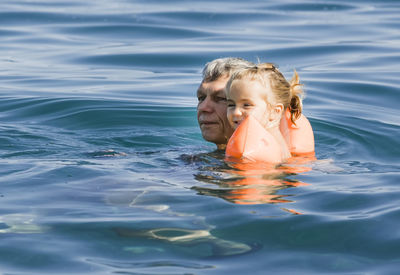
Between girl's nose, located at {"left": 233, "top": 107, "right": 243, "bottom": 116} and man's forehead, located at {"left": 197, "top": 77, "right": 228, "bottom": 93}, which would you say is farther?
man's forehead, located at {"left": 197, "top": 77, "right": 228, "bottom": 93}

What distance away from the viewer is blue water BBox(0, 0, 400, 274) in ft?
13.3

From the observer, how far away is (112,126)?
853 centimetres

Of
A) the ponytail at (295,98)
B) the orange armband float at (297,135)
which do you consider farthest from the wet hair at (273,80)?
the orange armband float at (297,135)

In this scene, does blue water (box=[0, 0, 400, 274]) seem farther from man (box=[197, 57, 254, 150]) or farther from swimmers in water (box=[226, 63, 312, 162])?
swimmers in water (box=[226, 63, 312, 162])

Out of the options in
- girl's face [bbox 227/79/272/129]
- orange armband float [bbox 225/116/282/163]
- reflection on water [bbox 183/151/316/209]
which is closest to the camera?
reflection on water [bbox 183/151/316/209]

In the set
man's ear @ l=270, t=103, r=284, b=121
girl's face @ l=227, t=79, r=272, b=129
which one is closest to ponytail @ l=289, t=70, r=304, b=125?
man's ear @ l=270, t=103, r=284, b=121

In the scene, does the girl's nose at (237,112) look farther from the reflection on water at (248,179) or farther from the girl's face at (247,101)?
the reflection on water at (248,179)

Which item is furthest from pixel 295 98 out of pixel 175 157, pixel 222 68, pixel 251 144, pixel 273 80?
pixel 175 157

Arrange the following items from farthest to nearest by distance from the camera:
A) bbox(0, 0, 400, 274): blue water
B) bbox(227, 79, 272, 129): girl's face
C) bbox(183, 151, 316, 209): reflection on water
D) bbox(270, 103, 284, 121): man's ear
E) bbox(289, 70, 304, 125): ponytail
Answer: bbox(289, 70, 304, 125): ponytail < bbox(270, 103, 284, 121): man's ear < bbox(227, 79, 272, 129): girl's face < bbox(183, 151, 316, 209): reflection on water < bbox(0, 0, 400, 274): blue water

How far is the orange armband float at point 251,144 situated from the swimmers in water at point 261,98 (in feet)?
0.15

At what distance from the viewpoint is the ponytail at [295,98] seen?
6117mm

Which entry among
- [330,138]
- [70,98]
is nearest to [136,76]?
[70,98]

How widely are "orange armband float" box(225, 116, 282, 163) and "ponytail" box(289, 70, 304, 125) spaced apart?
711mm

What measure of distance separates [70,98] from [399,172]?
4856mm
